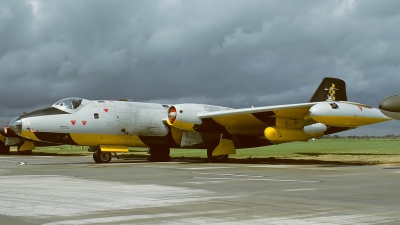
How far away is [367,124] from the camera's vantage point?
2228 cm

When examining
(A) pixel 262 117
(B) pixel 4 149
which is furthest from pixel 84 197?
(B) pixel 4 149

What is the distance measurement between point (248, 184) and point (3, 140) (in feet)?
132

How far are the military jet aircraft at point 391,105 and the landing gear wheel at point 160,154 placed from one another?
14661 millimetres

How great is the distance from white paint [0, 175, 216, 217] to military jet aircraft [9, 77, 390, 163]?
41.3 ft

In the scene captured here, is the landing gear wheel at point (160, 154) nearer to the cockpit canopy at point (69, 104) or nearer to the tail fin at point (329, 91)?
the cockpit canopy at point (69, 104)

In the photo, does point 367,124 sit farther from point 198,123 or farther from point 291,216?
point 291,216

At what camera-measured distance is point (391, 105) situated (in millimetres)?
18625

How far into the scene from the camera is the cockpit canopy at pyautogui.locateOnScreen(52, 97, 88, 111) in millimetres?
25469

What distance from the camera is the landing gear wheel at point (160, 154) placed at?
1174 inches

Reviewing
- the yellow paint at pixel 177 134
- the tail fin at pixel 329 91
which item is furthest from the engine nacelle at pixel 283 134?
the tail fin at pixel 329 91

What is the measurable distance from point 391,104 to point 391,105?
0.14 ft

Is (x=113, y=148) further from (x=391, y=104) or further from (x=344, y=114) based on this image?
(x=391, y=104)

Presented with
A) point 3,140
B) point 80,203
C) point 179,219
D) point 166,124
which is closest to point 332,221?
point 179,219

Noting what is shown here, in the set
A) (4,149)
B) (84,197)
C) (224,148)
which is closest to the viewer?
(84,197)
